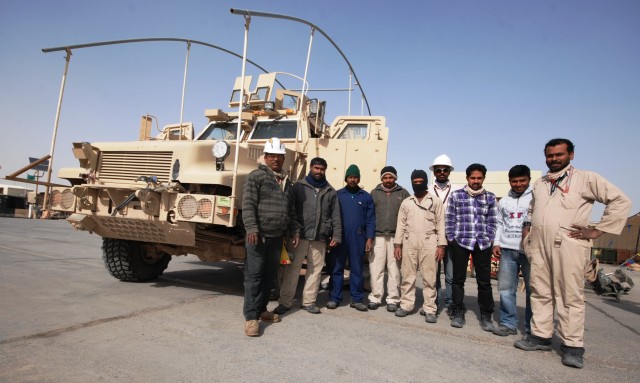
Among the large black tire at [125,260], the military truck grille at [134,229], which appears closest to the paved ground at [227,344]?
the large black tire at [125,260]

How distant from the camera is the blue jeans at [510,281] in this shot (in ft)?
12.7

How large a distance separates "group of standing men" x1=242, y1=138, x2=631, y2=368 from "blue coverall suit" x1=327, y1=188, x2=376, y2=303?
0.04 ft

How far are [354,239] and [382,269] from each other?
52 centimetres

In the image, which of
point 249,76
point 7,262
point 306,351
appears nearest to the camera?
point 306,351

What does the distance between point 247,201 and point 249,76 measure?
179 inches

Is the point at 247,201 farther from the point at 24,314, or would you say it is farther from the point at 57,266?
the point at 57,266

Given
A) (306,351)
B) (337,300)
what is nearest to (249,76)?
(337,300)

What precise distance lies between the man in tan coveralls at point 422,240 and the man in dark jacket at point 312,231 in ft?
2.53

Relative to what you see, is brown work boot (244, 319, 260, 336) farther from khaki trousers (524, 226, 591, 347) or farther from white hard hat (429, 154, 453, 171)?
white hard hat (429, 154, 453, 171)

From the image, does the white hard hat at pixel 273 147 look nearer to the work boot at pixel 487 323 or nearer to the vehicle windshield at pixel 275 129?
the vehicle windshield at pixel 275 129

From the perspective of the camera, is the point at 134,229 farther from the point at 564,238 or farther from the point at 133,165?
the point at 564,238

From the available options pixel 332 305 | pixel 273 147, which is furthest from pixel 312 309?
pixel 273 147

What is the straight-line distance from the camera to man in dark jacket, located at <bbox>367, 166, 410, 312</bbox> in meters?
4.62

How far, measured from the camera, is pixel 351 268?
464cm
